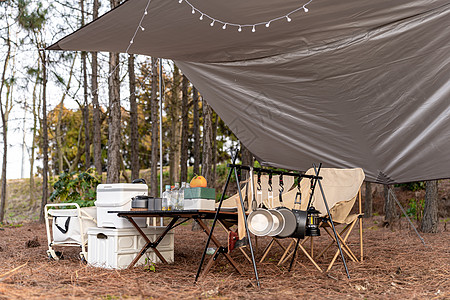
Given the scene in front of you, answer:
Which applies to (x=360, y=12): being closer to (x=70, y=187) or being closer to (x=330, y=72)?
(x=330, y=72)

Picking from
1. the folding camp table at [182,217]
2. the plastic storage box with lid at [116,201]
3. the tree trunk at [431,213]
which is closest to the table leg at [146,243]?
the folding camp table at [182,217]

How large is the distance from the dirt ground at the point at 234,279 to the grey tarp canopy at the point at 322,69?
1.17 m

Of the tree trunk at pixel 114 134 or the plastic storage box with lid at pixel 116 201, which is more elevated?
the tree trunk at pixel 114 134

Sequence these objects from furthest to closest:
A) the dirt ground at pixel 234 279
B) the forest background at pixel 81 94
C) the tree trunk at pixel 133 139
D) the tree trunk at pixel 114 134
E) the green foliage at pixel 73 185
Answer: the tree trunk at pixel 133 139
the forest background at pixel 81 94
the green foliage at pixel 73 185
the tree trunk at pixel 114 134
the dirt ground at pixel 234 279

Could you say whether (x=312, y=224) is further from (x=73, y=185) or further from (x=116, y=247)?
(x=73, y=185)

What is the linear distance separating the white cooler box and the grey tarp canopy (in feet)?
5.47

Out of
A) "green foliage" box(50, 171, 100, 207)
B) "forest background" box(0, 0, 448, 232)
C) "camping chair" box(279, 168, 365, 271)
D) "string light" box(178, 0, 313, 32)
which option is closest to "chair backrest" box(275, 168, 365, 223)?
"camping chair" box(279, 168, 365, 271)

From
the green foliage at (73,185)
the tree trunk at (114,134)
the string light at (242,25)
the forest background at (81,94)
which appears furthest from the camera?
the forest background at (81,94)

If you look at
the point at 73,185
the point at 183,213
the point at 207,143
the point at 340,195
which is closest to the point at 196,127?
the point at 207,143

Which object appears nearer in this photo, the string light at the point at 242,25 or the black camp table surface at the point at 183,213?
the black camp table surface at the point at 183,213

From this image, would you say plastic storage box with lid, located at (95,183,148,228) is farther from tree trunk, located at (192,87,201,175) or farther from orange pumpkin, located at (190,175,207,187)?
tree trunk, located at (192,87,201,175)

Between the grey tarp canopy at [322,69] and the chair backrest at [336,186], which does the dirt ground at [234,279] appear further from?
the grey tarp canopy at [322,69]

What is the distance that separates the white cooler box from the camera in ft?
11.0

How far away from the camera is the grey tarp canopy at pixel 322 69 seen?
3291mm
